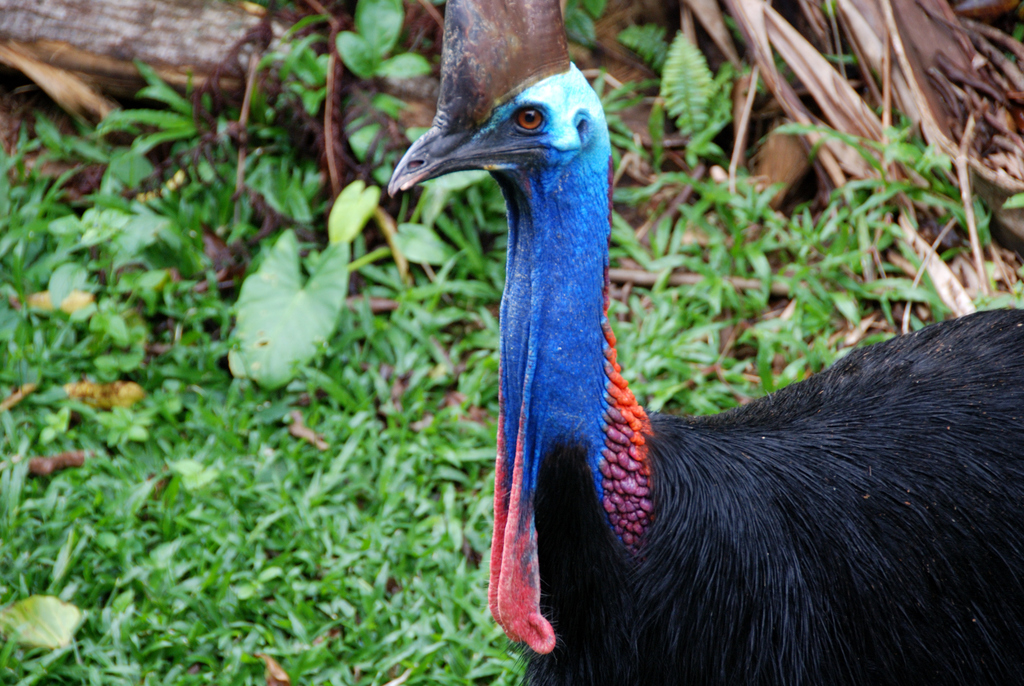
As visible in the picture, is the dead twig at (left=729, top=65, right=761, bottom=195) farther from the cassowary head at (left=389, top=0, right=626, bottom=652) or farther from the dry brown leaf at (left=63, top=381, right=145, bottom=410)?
the dry brown leaf at (left=63, top=381, right=145, bottom=410)

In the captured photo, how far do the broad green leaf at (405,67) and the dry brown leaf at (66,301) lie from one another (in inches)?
55.5

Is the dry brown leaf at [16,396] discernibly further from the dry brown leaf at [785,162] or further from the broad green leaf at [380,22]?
the dry brown leaf at [785,162]

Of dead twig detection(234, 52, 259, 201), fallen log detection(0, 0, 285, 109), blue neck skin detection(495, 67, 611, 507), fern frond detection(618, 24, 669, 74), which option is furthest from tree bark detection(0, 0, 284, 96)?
blue neck skin detection(495, 67, 611, 507)

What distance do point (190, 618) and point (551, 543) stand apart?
4.51 feet

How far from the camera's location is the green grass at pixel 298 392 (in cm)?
262

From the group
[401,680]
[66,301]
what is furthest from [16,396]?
[401,680]

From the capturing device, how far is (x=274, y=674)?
2508 millimetres

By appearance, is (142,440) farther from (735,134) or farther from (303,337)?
(735,134)

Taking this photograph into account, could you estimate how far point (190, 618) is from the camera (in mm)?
2658

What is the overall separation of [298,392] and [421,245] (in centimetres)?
73

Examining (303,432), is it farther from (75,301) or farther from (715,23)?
(715,23)

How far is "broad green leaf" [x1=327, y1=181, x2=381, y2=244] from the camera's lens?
3.41 metres

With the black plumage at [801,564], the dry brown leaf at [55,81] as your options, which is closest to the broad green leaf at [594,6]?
the dry brown leaf at [55,81]

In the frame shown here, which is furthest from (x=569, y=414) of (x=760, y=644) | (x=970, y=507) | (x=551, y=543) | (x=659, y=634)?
(x=970, y=507)
